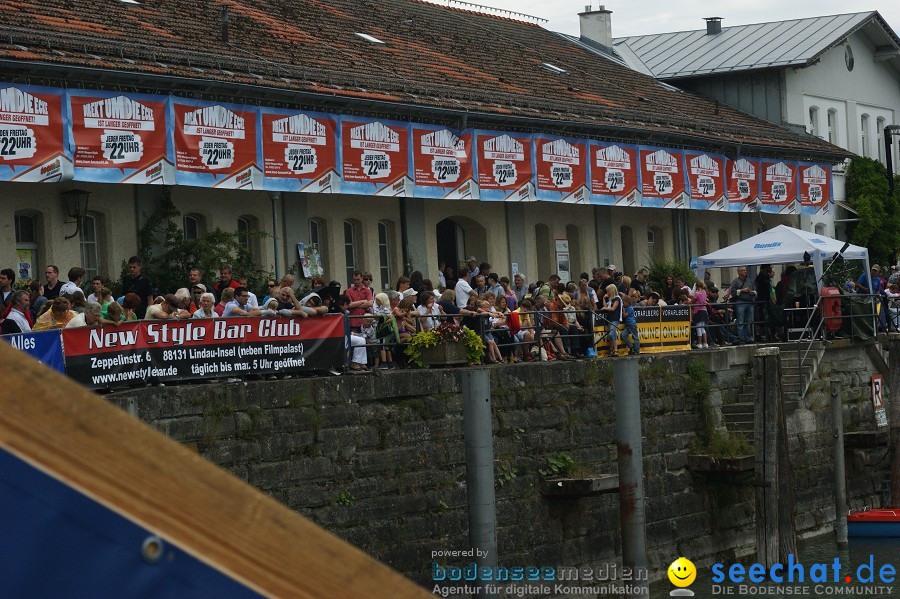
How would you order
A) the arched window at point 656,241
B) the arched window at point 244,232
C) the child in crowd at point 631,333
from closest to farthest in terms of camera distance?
1. the child in crowd at point 631,333
2. the arched window at point 244,232
3. the arched window at point 656,241

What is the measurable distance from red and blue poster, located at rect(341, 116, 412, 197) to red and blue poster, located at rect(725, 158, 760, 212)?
12479 millimetres

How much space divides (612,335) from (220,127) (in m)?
6.85

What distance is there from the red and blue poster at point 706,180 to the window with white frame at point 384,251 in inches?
357

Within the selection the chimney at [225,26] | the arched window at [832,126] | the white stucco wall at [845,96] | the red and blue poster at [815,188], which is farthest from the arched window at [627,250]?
the chimney at [225,26]

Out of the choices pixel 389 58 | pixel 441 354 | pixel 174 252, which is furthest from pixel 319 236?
pixel 441 354

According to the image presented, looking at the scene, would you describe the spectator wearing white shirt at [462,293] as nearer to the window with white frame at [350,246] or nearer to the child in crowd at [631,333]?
the child in crowd at [631,333]

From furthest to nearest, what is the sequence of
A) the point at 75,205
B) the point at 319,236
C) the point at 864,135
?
the point at 864,135 < the point at 319,236 < the point at 75,205

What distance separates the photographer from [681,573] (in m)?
21.1

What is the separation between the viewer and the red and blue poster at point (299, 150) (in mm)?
23844

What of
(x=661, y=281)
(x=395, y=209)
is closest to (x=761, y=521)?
(x=395, y=209)

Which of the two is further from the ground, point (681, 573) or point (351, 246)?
point (351, 246)

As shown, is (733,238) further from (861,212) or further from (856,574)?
(856,574)

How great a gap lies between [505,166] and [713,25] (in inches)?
901

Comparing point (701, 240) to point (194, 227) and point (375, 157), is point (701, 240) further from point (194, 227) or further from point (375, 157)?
point (194, 227)
